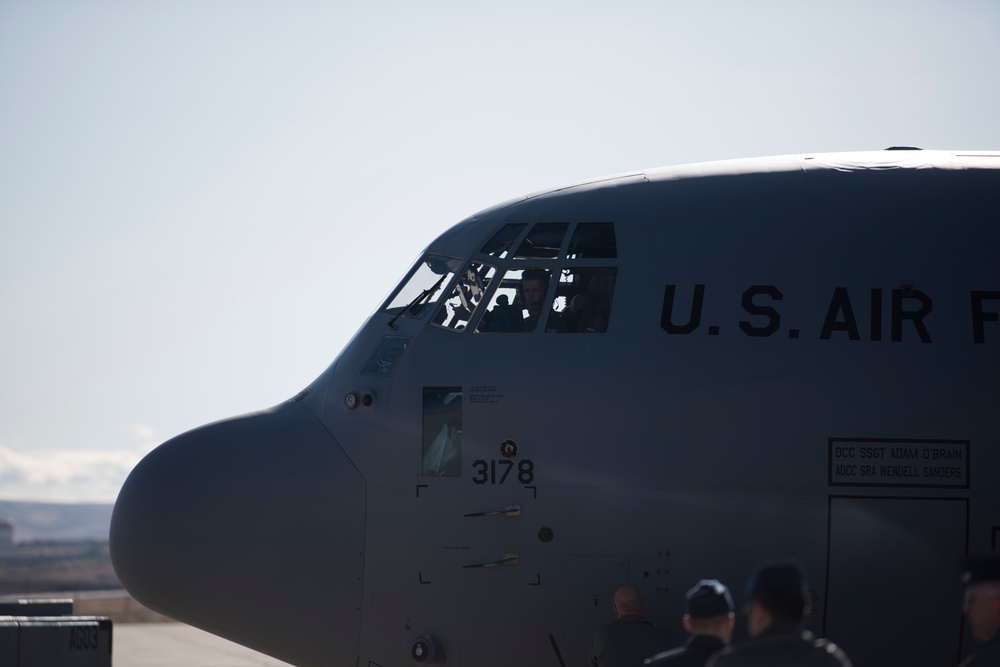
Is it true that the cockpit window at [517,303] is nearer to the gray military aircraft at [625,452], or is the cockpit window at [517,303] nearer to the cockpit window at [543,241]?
the gray military aircraft at [625,452]

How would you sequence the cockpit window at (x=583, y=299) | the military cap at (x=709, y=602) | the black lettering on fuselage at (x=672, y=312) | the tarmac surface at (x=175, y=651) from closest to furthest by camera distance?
the military cap at (x=709, y=602), the black lettering on fuselage at (x=672, y=312), the cockpit window at (x=583, y=299), the tarmac surface at (x=175, y=651)

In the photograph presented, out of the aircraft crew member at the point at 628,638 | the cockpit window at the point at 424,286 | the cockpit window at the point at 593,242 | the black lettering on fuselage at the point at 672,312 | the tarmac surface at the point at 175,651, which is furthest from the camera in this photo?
the tarmac surface at the point at 175,651

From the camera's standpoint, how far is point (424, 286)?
1107 cm

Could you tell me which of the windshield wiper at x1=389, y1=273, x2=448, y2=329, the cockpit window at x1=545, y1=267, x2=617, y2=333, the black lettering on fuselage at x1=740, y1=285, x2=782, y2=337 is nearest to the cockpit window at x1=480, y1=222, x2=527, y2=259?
the windshield wiper at x1=389, y1=273, x2=448, y2=329

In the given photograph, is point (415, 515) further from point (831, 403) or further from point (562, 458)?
point (831, 403)

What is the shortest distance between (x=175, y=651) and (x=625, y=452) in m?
21.7

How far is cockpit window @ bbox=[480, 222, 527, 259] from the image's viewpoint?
10750 mm

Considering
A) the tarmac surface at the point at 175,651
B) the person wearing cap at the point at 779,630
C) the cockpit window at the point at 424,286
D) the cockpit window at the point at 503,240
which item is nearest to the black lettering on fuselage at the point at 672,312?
the cockpit window at the point at 503,240

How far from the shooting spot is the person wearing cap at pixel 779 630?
5.46 m

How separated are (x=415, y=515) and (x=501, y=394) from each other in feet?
4.03

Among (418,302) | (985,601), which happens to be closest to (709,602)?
(985,601)

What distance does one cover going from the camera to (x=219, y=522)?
10.2m

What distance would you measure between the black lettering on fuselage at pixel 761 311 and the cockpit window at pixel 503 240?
82.1 inches

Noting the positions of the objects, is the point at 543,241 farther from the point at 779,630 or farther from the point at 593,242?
the point at 779,630
